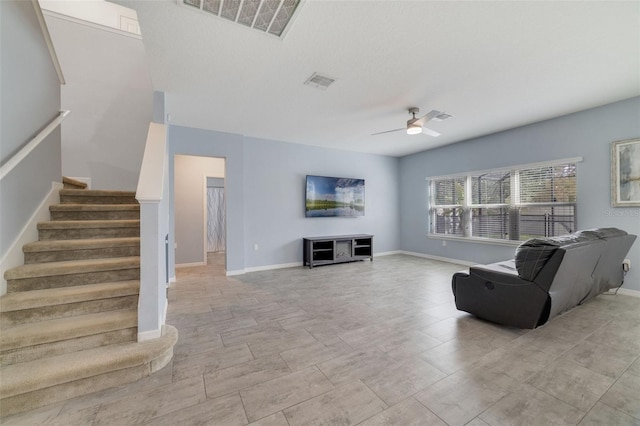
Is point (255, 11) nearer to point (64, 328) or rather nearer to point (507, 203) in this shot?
point (64, 328)

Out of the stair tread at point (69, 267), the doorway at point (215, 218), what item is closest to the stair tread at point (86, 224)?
the stair tread at point (69, 267)

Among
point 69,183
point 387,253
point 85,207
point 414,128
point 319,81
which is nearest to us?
point 85,207

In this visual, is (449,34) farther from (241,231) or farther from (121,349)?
(241,231)

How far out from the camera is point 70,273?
216 centimetres

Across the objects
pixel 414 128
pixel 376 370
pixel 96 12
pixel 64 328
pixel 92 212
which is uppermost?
pixel 96 12

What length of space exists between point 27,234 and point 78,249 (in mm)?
412

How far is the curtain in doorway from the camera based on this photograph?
23.5 feet

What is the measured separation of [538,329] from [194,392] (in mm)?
3149

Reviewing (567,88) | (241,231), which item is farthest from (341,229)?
(567,88)

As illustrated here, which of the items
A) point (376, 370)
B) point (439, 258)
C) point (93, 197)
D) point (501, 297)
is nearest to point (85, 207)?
point (93, 197)

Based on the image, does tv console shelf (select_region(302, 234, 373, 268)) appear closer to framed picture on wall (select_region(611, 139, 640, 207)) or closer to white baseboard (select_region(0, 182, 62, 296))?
white baseboard (select_region(0, 182, 62, 296))

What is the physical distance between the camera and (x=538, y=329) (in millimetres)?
2510

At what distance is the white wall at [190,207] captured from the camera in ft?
18.1

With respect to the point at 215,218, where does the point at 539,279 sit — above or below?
below
